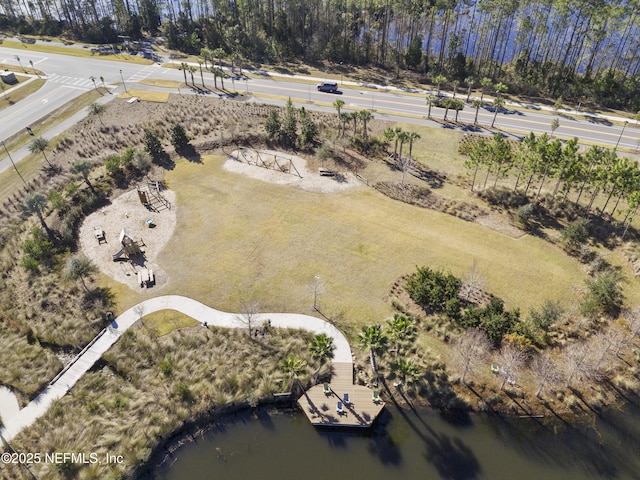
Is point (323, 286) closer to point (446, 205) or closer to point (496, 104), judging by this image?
point (446, 205)

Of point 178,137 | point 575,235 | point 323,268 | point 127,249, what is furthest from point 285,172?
point 575,235

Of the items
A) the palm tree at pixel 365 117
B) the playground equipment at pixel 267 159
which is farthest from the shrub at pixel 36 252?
the palm tree at pixel 365 117

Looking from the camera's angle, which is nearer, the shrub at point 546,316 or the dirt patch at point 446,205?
the shrub at point 546,316

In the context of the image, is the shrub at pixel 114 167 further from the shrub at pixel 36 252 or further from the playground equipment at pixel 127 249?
the playground equipment at pixel 127 249

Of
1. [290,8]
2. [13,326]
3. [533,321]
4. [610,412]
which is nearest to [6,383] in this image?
[13,326]

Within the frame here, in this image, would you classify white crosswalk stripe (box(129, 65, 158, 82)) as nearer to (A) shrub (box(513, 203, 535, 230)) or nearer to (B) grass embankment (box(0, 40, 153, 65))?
(B) grass embankment (box(0, 40, 153, 65))

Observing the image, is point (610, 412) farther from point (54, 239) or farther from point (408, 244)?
point (54, 239)
